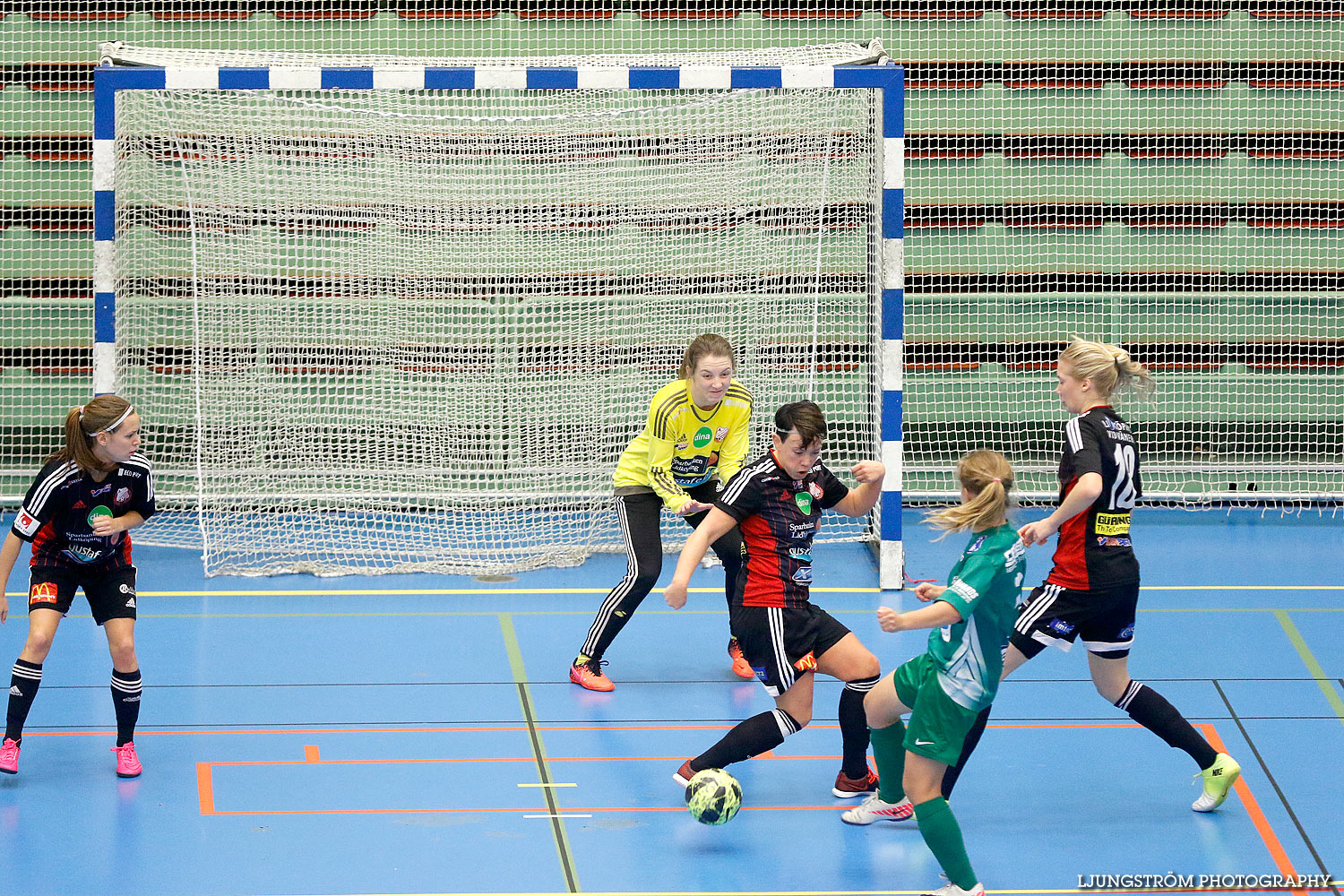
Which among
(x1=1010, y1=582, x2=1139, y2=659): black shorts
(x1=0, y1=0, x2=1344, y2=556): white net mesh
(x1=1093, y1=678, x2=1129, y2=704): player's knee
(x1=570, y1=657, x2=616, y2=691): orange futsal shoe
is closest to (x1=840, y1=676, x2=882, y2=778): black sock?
(x1=1010, y1=582, x2=1139, y2=659): black shorts

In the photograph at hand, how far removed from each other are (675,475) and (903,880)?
2.37 meters

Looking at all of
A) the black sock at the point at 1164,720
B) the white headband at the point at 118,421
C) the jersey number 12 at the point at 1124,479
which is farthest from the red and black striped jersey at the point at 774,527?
the white headband at the point at 118,421

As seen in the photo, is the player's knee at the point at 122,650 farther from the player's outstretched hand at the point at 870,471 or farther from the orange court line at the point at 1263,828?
the orange court line at the point at 1263,828

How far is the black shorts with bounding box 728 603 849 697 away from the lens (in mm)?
5129

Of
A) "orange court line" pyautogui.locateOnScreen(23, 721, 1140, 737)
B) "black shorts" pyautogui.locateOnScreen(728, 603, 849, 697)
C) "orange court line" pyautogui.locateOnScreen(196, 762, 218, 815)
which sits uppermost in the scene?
"black shorts" pyautogui.locateOnScreen(728, 603, 849, 697)

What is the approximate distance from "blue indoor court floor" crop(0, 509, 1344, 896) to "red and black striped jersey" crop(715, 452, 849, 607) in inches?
33.3

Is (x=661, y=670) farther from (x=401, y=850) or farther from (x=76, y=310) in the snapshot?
(x=76, y=310)

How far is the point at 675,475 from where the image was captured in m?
6.59

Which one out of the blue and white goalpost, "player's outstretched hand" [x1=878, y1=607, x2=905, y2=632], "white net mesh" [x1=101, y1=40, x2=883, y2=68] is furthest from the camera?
the blue and white goalpost

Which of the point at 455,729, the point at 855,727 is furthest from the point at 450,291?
the point at 855,727

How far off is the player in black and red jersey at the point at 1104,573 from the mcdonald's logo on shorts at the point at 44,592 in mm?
3749

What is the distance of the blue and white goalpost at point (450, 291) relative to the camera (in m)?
9.02

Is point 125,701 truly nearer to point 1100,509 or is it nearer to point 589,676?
point 589,676

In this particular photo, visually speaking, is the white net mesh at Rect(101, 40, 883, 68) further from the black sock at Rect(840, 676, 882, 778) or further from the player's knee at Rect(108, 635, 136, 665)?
the black sock at Rect(840, 676, 882, 778)
